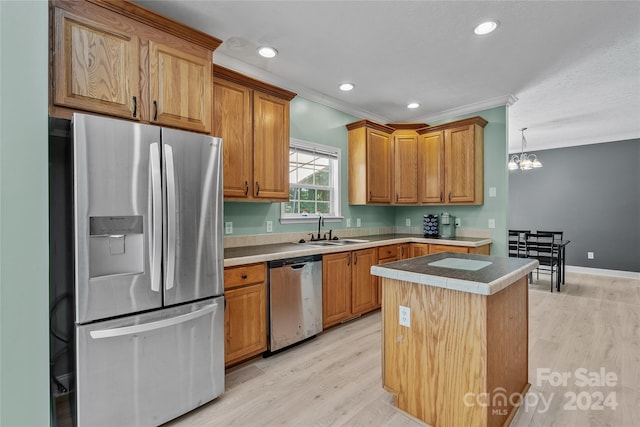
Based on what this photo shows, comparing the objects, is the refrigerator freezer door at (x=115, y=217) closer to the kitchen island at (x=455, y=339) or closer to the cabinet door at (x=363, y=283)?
the kitchen island at (x=455, y=339)

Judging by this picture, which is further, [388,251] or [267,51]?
[388,251]

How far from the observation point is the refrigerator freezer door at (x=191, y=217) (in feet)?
6.01

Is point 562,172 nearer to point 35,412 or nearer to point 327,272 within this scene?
point 327,272

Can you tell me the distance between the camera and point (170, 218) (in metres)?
1.83

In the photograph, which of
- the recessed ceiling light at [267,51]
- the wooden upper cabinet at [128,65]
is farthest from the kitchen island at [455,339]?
the recessed ceiling light at [267,51]

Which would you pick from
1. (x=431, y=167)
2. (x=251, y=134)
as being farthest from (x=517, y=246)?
(x=251, y=134)

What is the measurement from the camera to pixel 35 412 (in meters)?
0.65

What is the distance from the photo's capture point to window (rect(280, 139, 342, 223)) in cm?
363

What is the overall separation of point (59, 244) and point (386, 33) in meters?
2.79

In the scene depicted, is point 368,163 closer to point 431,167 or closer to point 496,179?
point 431,167

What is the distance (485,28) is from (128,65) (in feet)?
8.46

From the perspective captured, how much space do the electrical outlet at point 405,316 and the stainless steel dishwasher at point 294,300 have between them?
3.72 ft

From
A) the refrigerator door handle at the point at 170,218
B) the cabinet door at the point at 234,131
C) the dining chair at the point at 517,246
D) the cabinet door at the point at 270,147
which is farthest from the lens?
the dining chair at the point at 517,246

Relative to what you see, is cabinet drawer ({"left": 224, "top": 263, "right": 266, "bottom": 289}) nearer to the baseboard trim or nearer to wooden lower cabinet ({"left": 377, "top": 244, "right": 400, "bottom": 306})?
wooden lower cabinet ({"left": 377, "top": 244, "right": 400, "bottom": 306})
